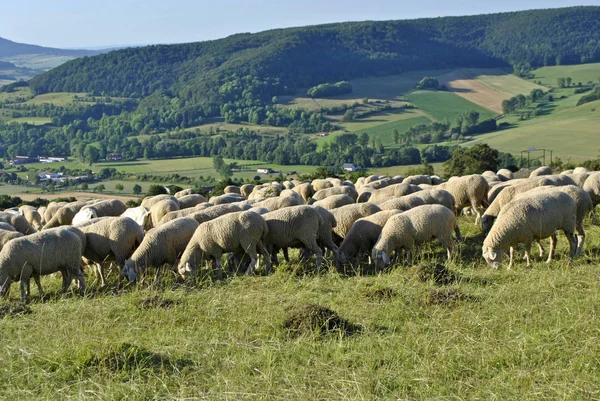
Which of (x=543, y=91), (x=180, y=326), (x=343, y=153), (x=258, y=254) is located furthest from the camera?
(x=543, y=91)

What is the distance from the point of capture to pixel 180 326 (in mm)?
8734

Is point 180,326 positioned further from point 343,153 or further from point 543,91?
point 543,91

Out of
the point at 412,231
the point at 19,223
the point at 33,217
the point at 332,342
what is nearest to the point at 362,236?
the point at 412,231

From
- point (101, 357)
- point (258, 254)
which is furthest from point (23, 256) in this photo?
point (101, 357)

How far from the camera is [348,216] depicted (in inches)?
564

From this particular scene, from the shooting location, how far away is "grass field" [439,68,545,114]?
453 feet

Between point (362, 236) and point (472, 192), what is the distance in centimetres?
604

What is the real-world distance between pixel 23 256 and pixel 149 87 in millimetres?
193660

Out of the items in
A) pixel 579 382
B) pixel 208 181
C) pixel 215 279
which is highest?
pixel 579 382

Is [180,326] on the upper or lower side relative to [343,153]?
upper

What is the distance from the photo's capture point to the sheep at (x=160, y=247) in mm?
12703

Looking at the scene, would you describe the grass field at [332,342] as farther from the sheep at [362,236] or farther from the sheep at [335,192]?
the sheep at [335,192]

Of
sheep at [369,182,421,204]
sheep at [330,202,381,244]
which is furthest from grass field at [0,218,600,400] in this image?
sheep at [369,182,421,204]

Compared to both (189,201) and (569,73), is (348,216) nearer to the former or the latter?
(189,201)
